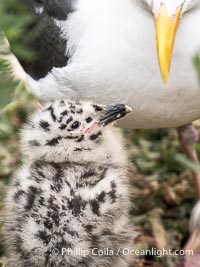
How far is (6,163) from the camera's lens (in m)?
5.37

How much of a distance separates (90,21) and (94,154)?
70 cm

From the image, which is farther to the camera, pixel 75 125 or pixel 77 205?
pixel 75 125

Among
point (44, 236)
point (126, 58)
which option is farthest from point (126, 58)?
point (44, 236)

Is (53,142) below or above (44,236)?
above

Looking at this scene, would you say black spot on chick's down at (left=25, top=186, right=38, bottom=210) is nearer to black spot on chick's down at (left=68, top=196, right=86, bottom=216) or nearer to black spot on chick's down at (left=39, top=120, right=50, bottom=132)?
black spot on chick's down at (left=68, top=196, right=86, bottom=216)

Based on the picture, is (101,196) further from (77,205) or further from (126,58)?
(126,58)

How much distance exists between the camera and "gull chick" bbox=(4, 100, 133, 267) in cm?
392

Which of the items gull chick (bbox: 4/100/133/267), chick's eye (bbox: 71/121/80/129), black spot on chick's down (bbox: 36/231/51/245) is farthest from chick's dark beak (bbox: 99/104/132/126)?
black spot on chick's down (bbox: 36/231/51/245)

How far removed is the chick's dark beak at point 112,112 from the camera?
4.17m

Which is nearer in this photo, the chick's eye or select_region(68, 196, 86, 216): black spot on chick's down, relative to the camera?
select_region(68, 196, 86, 216): black spot on chick's down

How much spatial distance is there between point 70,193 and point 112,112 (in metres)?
0.42

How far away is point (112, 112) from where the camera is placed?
420 centimetres

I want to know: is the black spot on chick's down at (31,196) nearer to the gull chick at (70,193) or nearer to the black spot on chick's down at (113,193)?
the gull chick at (70,193)

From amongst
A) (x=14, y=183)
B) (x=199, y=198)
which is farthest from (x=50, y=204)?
(x=199, y=198)
